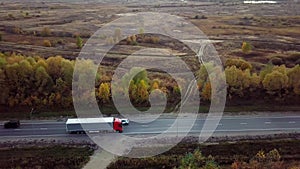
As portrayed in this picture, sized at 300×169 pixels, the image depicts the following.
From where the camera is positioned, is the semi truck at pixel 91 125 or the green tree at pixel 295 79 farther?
the green tree at pixel 295 79

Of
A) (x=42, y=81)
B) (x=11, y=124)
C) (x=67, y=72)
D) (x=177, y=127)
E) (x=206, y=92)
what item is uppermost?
(x=67, y=72)

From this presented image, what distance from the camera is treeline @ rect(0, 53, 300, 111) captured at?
2991 centimetres

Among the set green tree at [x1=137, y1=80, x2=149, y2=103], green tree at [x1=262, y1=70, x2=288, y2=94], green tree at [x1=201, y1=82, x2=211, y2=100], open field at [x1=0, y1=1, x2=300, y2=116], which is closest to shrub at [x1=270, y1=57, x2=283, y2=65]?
open field at [x1=0, y1=1, x2=300, y2=116]

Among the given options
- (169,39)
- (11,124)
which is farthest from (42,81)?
(169,39)

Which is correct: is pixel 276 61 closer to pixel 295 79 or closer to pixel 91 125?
pixel 295 79

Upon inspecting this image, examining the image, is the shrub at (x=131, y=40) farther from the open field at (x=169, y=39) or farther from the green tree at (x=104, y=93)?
the green tree at (x=104, y=93)

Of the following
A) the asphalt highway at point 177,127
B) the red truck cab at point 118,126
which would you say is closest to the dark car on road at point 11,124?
the asphalt highway at point 177,127

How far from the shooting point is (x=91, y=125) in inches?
1019

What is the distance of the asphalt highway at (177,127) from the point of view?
1044 inches

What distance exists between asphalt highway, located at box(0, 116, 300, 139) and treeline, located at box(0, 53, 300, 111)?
8.65 ft

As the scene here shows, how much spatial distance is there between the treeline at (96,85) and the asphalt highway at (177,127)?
264 centimetres

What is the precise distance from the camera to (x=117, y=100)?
99.9ft

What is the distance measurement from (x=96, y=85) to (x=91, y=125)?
19.8ft

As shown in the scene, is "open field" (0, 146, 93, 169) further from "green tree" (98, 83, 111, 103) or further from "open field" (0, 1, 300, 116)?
"green tree" (98, 83, 111, 103)
